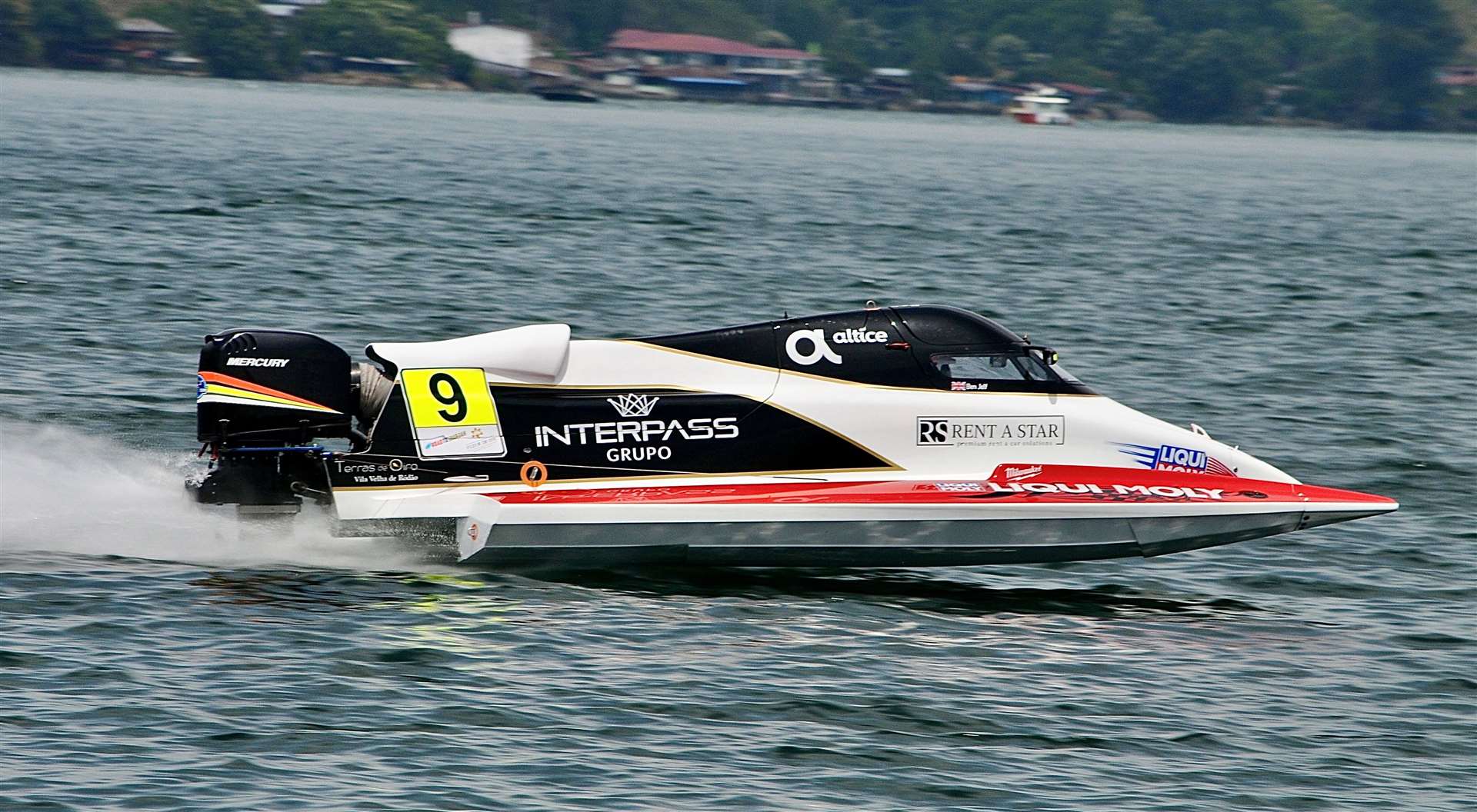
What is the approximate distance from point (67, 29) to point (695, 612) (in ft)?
344

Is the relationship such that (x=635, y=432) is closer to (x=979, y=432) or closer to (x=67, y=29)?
(x=979, y=432)

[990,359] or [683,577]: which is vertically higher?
[990,359]

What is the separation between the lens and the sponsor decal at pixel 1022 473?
1175 centimetres

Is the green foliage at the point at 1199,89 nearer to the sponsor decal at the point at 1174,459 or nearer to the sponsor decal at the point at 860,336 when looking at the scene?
the sponsor decal at the point at 1174,459

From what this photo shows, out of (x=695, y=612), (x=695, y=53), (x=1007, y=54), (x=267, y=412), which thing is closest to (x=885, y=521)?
(x=695, y=612)

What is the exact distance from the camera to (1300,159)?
8331 centimetres

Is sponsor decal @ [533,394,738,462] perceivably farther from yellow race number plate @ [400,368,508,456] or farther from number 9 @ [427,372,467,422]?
number 9 @ [427,372,467,422]

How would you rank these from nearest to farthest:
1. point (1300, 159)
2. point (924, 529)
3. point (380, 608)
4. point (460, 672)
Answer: point (460, 672), point (380, 608), point (924, 529), point (1300, 159)

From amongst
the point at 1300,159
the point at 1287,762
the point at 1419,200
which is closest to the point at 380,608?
the point at 1287,762

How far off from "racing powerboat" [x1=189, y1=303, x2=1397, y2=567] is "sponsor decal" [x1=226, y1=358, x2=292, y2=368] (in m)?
0.01

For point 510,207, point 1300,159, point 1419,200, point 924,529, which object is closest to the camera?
point 924,529

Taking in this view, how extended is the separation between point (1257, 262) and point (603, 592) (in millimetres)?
26120

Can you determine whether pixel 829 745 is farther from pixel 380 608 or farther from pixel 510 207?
pixel 510 207

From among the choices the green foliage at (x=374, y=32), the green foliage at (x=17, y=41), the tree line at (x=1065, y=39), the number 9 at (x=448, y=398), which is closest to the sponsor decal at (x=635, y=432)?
the number 9 at (x=448, y=398)
